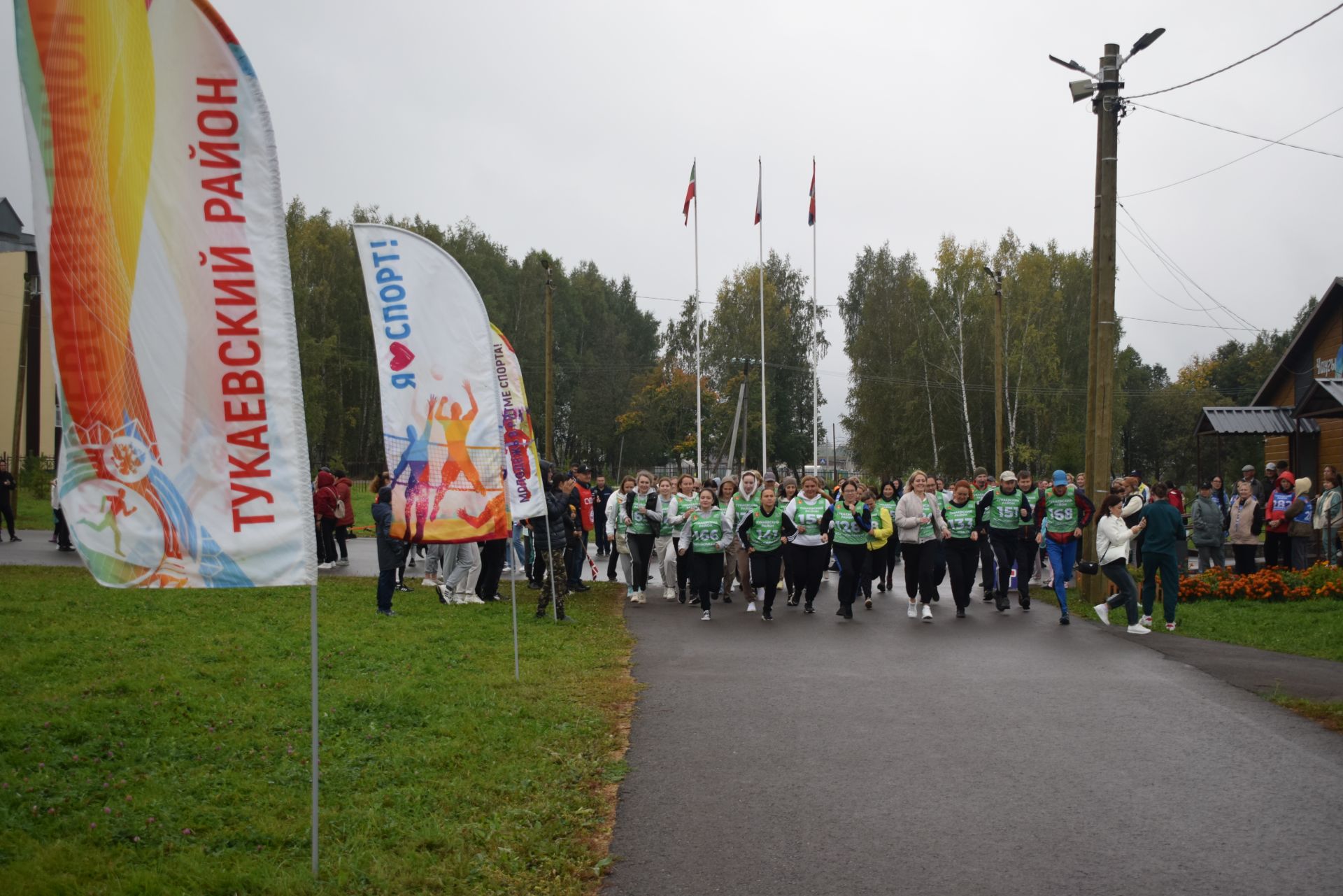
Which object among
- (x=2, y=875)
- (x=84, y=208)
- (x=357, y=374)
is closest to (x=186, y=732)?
(x=2, y=875)

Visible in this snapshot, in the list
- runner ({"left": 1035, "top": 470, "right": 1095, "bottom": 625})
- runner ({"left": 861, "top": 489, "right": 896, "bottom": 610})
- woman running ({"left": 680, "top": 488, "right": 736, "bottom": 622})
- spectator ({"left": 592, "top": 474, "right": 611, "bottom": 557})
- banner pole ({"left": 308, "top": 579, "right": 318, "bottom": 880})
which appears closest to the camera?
banner pole ({"left": 308, "top": 579, "right": 318, "bottom": 880})

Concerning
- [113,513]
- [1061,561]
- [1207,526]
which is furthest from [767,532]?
[113,513]

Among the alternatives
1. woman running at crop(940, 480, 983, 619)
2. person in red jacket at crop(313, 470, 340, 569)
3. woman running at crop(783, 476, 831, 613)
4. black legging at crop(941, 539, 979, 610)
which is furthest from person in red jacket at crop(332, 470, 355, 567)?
black legging at crop(941, 539, 979, 610)

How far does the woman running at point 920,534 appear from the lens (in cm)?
1472

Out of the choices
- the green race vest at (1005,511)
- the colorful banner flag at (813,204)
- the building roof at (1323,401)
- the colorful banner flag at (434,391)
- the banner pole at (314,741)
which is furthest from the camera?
the colorful banner flag at (813,204)

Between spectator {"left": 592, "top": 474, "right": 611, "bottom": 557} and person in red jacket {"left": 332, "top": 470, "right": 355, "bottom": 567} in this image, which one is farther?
spectator {"left": 592, "top": 474, "right": 611, "bottom": 557}

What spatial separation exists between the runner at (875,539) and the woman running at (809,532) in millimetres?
628

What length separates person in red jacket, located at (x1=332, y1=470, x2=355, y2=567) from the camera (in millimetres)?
19891

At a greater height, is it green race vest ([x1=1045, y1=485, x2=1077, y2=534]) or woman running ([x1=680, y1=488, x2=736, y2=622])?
green race vest ([x1=1045, y1=485, x2=1077, y2=534])

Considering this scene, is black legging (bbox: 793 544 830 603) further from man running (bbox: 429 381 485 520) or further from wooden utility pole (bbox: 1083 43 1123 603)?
man running (bbox: 429 381 485 520)

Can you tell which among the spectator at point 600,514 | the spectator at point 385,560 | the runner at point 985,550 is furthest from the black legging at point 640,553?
the spectator at point 600,514

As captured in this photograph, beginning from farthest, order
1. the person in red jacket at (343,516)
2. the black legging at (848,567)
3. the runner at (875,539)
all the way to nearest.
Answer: the person in red jacket at (343,516) → the runner at (875,539) → the black legging at (848,567)

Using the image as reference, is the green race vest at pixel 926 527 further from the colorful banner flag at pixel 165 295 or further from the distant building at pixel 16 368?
the distant building at pixel 16 368

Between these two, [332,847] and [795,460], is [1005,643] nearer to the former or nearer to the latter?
[332,847]
